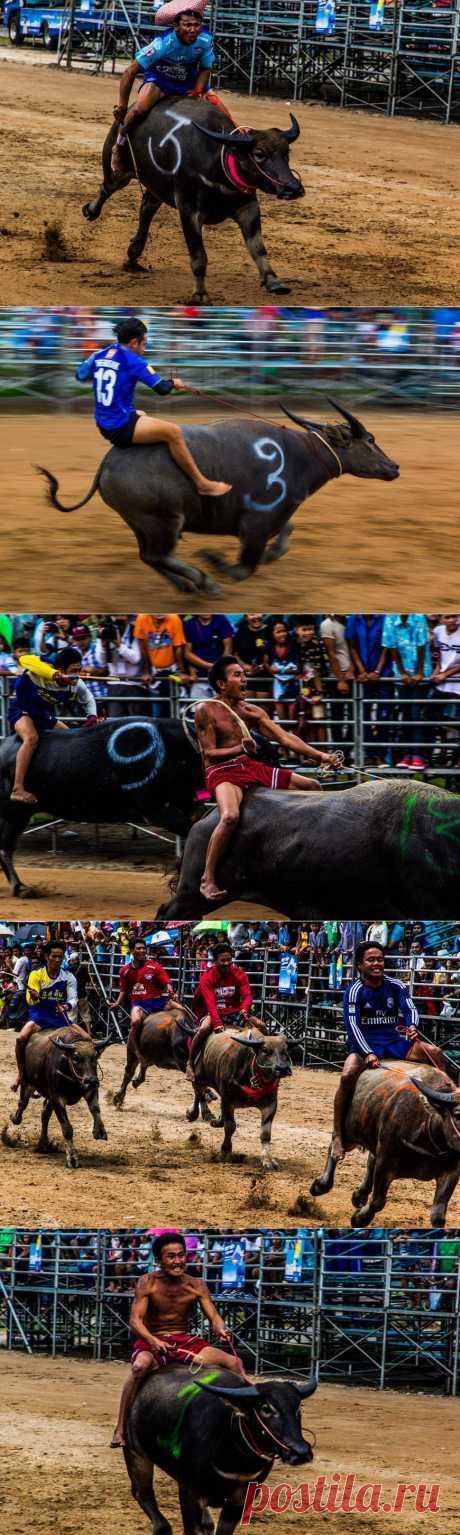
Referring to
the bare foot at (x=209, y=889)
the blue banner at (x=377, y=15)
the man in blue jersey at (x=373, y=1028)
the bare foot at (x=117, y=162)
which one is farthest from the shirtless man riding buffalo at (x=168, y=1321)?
the blue banner at (x=377, y=15)

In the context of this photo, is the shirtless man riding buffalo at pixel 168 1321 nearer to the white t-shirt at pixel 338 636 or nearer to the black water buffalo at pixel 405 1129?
the black water buffalo at pixel 405 1129

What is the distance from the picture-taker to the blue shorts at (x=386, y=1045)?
14.1 metres

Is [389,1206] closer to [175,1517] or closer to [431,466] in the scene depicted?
[175,1517]

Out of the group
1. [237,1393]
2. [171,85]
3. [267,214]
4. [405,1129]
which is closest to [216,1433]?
[237,1393]

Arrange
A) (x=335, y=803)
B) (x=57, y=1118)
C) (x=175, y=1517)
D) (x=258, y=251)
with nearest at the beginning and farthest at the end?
1. (x=175, y=1517)
2. (x=335, y=803)
3. (x=57, y=1118)
4. (x=258, y=251)

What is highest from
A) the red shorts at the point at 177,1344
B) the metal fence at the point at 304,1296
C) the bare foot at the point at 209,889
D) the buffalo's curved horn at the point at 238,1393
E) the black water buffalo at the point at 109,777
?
the black water buffalo at the point at 109,777

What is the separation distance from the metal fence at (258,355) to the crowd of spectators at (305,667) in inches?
172

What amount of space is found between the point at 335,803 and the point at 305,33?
19548 millimetres

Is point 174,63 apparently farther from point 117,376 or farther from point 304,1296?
point 304,1296

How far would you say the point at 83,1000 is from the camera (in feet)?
51.5

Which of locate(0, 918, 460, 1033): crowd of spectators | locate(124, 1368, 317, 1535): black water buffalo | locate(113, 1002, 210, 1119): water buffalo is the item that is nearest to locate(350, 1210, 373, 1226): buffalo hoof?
locate(0, 918, 460, 1033): crowd of spectators

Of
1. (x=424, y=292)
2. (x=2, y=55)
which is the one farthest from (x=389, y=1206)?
(x=2, y=55)

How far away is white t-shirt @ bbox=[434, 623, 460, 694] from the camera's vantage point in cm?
1459

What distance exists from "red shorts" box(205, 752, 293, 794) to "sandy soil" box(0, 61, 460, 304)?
8.01m
